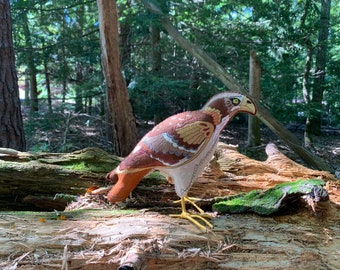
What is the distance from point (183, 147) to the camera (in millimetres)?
1606

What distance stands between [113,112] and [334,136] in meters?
6.47

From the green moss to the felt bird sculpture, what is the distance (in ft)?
0.55

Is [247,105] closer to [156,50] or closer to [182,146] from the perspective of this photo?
[182,146]

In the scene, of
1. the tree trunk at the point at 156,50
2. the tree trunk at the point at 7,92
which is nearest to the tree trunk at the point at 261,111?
the tree trunk at the point at 156,50

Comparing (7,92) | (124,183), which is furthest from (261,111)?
(7,92)

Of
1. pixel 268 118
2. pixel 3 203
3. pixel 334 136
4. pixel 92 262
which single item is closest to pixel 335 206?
pixel 92 262

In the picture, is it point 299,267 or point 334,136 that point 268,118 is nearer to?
point 299,267

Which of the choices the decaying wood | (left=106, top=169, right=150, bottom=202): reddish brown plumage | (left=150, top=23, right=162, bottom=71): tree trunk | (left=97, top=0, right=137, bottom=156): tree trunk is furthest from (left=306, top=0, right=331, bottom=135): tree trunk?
(left=106, top=169, right=150, bottom=202): reddish brown plumage

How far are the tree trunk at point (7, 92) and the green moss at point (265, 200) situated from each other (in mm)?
2318

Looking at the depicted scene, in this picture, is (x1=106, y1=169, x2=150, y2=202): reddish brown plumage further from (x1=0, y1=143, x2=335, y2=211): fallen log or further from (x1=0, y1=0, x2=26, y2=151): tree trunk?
(x1=0, y1=0, x2=26, y2=151): tree trunk

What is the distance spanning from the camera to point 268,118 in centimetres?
355

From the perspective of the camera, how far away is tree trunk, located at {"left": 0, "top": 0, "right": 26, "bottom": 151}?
10.4 feet

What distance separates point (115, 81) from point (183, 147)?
2.06 meters

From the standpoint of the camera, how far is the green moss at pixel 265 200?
66.4 inches
